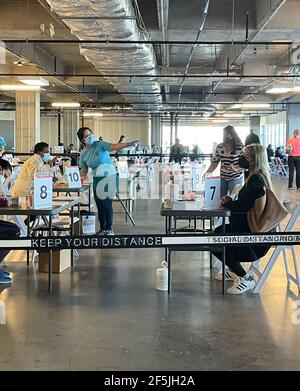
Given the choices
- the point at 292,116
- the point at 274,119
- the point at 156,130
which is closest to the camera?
the point at 292,116

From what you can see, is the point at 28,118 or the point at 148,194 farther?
the point at 28,118

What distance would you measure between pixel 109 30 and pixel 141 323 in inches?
151

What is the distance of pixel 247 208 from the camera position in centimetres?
442

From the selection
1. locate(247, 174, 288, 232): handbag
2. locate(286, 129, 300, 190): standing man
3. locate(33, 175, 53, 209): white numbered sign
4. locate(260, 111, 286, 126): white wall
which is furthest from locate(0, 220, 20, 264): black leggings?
locate(260, 111, 286, 126): white wall

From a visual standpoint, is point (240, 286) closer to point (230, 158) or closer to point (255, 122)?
point (230, 158)

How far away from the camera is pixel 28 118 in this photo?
680 inches

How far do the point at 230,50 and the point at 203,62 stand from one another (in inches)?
132

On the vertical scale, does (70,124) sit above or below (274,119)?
below

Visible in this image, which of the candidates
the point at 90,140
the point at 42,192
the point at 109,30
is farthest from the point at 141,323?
the point at 109,30

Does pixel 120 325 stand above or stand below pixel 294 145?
below

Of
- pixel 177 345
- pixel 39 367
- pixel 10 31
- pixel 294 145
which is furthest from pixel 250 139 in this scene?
pixel 294 145

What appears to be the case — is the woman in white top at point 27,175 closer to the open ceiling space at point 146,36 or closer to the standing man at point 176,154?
the open ceiling space at point 146,36

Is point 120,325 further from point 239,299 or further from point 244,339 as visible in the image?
point 239,299

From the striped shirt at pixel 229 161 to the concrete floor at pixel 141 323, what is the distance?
1.10 metres
